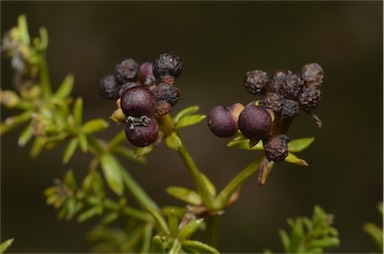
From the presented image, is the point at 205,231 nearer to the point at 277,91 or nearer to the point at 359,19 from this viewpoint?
the point at 277,91

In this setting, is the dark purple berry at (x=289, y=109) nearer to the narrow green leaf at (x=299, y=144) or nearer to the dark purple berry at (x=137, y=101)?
the narrow green leaf at (x=299, y=144)

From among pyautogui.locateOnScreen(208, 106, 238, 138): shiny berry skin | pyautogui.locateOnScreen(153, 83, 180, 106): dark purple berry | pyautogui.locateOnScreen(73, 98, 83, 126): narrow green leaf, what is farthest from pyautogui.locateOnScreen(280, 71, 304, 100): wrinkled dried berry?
pyautogui.locateOnScreen(73, 98, 83, 126): narrow green leaf

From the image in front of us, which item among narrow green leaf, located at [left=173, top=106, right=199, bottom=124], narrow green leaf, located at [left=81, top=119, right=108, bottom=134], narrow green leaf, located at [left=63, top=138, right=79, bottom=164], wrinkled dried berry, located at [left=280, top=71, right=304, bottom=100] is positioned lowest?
wrinkled dried berry, located at [left=280, top=71, right=304, bottom=100]

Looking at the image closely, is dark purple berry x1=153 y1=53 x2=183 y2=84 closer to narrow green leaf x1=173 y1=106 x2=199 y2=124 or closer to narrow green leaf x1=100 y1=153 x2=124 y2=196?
narrow green leaf x1=173 y1=106 x2=199 y2=124

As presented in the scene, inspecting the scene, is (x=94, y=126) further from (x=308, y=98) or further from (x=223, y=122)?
(x=308, y=98)

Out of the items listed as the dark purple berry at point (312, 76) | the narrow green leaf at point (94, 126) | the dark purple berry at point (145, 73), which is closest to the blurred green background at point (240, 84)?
the narrow green leaf at point (94, 126)

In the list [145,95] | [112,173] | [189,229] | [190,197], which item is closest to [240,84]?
[112,173]
